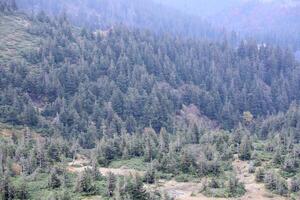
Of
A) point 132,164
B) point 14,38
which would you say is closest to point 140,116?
point 14,38

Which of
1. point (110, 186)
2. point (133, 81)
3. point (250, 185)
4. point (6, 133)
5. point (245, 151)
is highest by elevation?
point (133, 81)

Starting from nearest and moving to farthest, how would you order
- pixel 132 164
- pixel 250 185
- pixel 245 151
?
1. pixel 250 185
2. pixel 132 164
3. pixel 245 151

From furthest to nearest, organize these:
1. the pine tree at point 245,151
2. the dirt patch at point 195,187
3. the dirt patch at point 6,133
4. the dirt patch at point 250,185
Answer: the dirt patch at point 6,133 < the pine tree at point 245,151 < the dirt patch at point 195,187 < the dirt patch at point 250,185

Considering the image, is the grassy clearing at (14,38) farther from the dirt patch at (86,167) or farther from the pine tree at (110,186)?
the pine tree at (110,186)

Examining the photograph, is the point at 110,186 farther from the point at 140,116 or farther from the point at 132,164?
the point at 140,116

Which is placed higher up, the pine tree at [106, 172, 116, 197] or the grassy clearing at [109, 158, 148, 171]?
the pine tree at [106, 172, 116, 197]

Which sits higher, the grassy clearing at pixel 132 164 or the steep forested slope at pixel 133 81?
the steep forested slope at pixel 133 81

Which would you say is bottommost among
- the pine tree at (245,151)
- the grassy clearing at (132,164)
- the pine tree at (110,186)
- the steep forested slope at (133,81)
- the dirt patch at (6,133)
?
the dirt patch at (6,133)

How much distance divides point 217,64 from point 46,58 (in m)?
55.3

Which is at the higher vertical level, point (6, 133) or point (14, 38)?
point (14, 38)

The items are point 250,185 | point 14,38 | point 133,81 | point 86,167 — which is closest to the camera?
point 250,185

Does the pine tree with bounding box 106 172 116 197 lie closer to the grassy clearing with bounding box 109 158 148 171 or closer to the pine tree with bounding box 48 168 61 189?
the pine tree with bounding box 48 168 61 189

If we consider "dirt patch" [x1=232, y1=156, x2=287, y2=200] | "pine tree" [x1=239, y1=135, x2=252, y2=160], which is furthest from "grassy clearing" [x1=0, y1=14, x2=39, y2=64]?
"dirt patch" [x1=232, y1=156, x2=287, y2=200]

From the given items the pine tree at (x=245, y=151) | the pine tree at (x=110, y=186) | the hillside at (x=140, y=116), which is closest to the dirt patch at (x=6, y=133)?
the hillside at (x=140, y=116)
